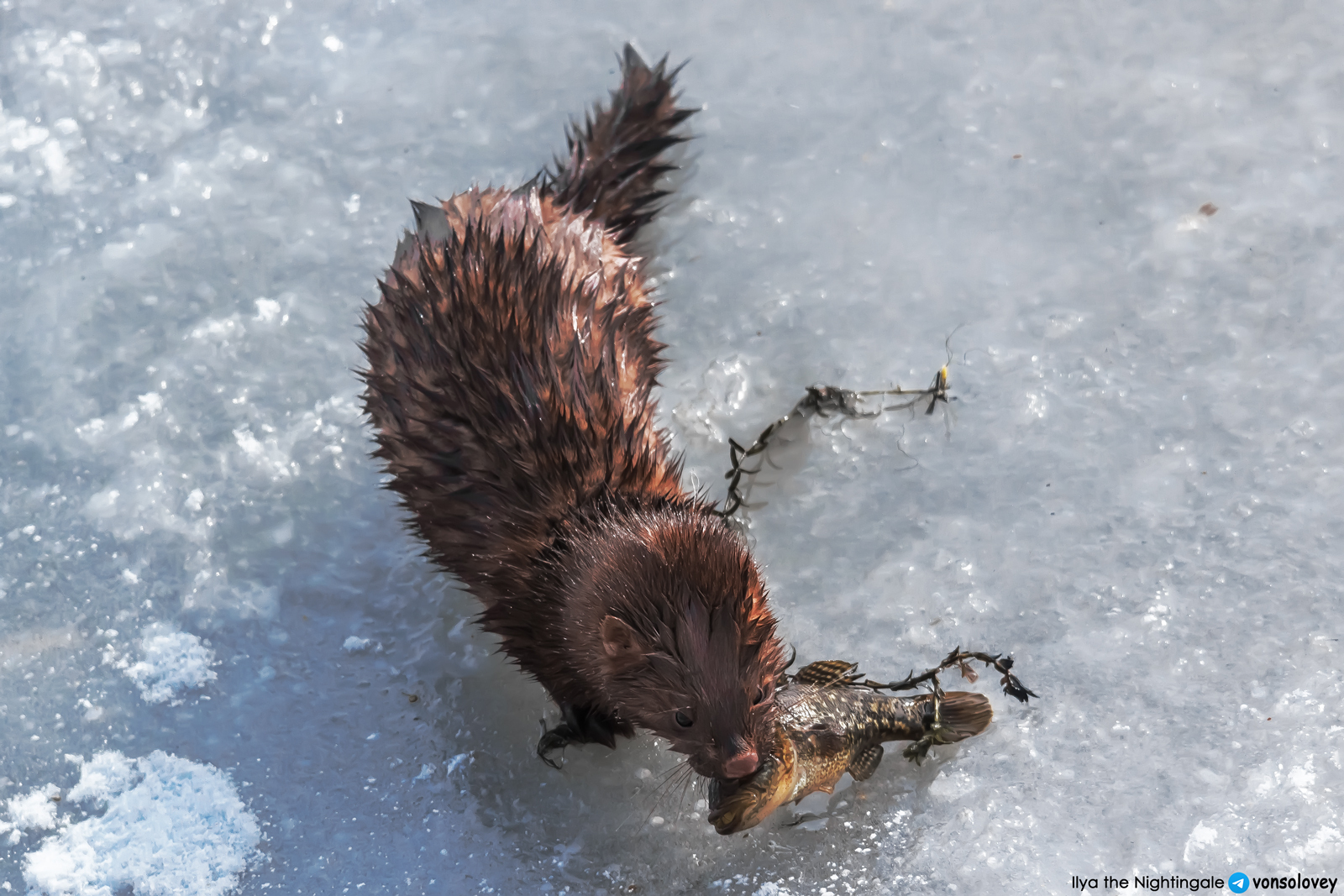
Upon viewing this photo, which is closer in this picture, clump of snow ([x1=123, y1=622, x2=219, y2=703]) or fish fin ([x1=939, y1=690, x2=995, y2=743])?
fish fin ([x1=939, y1=690, x2=995, y2=743])

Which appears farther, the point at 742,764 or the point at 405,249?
the point at 405,249

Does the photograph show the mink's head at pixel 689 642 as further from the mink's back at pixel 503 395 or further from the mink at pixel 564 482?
the mink's back at pixel 503 395

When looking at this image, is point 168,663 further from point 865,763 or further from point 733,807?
point 865,763

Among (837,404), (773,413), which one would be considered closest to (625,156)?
(773,413)

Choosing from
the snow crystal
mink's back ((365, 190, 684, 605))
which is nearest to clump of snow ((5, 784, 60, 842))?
the snow crystal

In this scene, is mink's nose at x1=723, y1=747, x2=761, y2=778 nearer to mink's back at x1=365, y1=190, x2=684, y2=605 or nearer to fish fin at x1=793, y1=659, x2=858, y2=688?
fish fin at x1=793, y1=659, x2=858, y2=688

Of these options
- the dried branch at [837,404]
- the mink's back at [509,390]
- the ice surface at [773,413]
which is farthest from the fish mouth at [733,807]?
the dried branch at [837,404]

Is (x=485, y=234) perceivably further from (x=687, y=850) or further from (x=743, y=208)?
(x=687, y=850)
